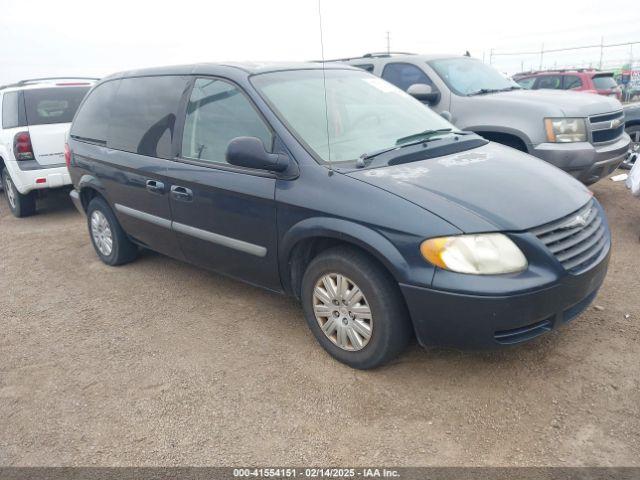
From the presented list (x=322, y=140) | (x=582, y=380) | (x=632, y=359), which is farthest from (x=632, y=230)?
(x=322, y=140)

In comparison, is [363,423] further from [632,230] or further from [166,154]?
[632,230]

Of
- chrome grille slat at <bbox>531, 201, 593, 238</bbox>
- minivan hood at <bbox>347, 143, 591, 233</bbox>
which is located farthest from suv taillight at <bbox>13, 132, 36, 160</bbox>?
chrome grille slat at <bbox>531, 201, 593, 238</bbox>

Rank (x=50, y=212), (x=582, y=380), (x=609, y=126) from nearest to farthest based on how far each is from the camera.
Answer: (x=582, y=380) < (x=609, y=126) < (x=50, y=212)

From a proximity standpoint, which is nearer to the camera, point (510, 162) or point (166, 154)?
point (510, 162)

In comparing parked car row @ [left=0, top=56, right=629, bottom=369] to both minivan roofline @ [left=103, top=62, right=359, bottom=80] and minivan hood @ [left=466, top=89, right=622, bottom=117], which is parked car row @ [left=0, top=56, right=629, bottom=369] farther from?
minivan hood @ [left=466, top=89, right=622, bottom=117]

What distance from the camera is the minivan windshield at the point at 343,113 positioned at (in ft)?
10.9

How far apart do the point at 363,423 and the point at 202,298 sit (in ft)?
6.61

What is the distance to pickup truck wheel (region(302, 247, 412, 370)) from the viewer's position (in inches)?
111

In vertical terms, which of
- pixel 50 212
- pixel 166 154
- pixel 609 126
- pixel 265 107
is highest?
pixel 265 107

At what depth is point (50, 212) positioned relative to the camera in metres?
7.75

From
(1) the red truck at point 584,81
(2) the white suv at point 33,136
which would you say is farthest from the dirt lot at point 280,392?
(1) the red truck at point 584,81

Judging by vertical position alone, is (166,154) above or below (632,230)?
above

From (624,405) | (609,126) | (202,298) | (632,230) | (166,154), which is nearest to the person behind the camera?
(624,405)

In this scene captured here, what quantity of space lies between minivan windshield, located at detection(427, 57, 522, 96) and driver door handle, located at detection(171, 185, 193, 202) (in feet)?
12.4
